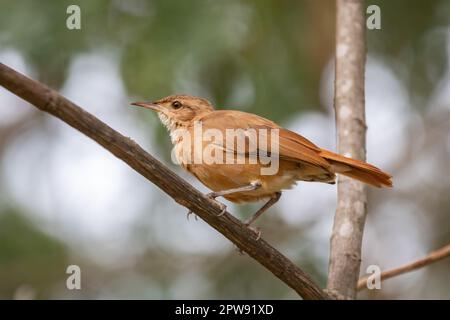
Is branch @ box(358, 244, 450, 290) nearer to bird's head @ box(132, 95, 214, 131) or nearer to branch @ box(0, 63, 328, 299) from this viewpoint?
branch @ box(0, 63, 328, 299)

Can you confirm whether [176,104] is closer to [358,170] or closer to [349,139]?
[349,139]

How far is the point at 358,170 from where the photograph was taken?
15.5ft

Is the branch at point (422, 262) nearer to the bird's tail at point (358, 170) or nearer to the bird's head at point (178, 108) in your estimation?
the bird's tail at point (358, 170)

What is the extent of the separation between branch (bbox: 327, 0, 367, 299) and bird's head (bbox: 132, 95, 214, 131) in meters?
1.05

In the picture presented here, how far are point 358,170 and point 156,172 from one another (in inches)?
69.3

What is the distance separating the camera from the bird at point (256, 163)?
4.69 m

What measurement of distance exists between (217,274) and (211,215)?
3606 mm

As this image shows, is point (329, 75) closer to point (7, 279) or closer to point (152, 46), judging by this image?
→ point (152, 46)

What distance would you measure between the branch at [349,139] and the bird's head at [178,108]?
1052mm

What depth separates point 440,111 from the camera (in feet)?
26.2

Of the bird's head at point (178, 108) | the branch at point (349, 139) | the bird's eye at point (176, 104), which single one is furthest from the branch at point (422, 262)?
the bird's eye at point (176, 104)

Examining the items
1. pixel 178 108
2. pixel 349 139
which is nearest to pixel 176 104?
pixel 178 108

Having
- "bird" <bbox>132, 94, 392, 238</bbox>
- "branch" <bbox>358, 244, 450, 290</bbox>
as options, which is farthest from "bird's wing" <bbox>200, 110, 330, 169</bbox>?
"branch" <bbox>358, 244, 450, 290</bbox>
